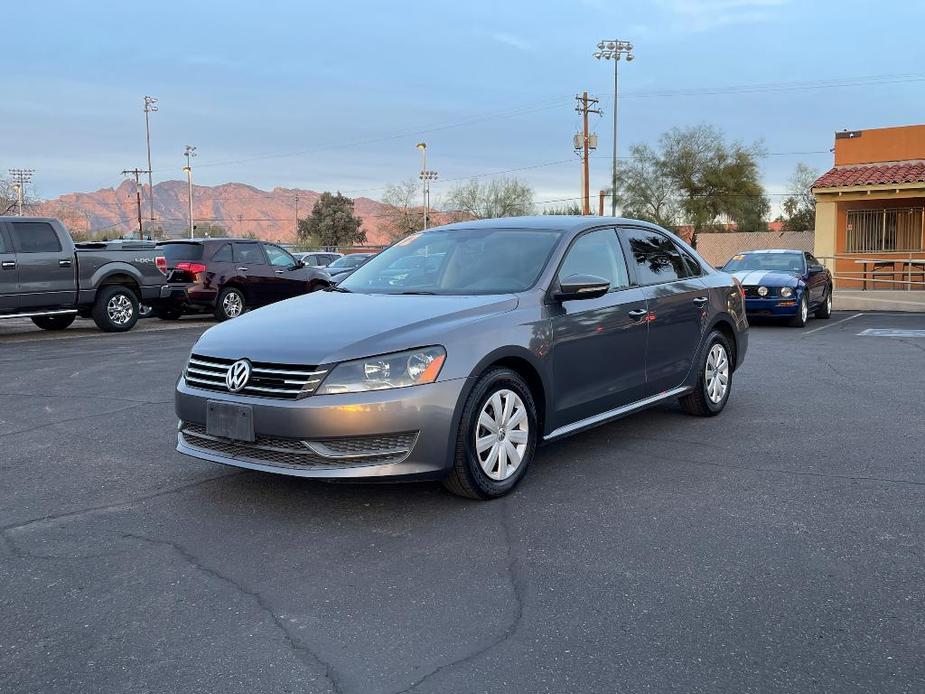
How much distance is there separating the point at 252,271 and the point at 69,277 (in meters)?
3.86

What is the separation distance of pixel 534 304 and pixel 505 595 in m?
2.10

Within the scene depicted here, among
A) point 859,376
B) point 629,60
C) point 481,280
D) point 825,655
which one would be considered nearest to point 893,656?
point 825,655

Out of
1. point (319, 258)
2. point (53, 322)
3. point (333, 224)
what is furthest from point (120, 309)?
point (333, 224)

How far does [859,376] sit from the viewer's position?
30.6ft

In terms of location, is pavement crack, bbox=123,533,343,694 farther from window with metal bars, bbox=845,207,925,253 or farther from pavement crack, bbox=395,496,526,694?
window with metal bars, bbox=845,207,925,253

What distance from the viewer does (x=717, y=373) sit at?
721 centimetres

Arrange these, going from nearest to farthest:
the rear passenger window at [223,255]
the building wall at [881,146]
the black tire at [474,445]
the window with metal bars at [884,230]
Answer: the black tire at [474,445]
the rear passenger window at [223,255]
the window with metal bars at [884,230]
the building wall at [881,146]

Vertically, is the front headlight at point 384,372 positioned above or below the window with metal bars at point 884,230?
below

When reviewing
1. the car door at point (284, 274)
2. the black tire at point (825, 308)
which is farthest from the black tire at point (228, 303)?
the black tire at point (825, 308)

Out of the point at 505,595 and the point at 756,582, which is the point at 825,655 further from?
the point at 505,595

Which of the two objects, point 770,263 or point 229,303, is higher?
point 770,263

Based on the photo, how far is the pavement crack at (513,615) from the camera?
295cm

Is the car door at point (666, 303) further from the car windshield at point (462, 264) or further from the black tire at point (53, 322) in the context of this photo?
the black tire at point (53, 322)

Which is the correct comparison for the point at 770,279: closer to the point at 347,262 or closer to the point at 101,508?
the point at 347,262
